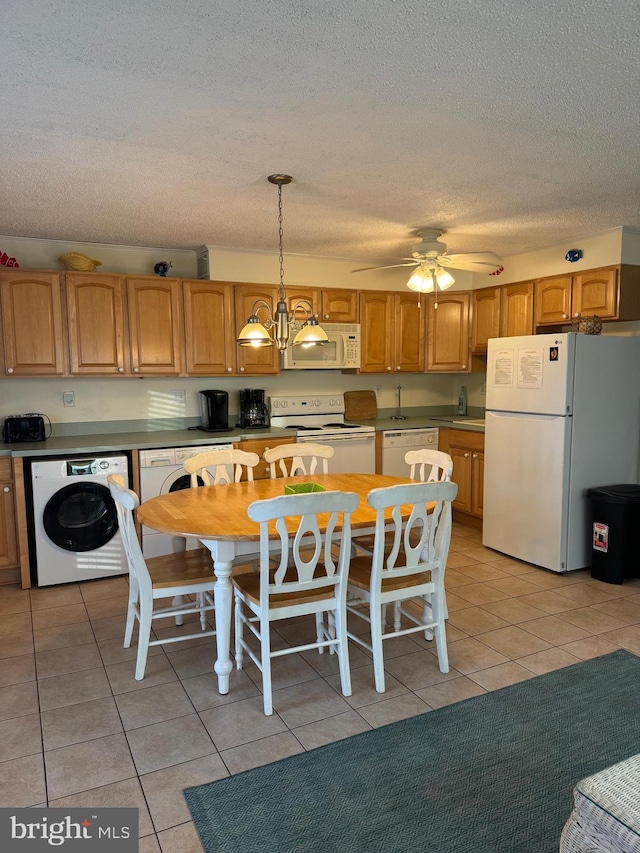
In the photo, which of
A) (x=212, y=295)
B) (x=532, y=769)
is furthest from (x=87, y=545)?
(x=532, y=769)

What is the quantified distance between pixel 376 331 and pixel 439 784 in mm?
4096

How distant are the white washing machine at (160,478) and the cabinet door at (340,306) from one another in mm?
A: 1814

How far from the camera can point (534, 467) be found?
4.16m

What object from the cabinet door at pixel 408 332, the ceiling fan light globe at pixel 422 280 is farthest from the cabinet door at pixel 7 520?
the cabinet door at pixel 408 332

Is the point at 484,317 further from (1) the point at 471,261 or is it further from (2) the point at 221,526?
(2) the point at 221,526

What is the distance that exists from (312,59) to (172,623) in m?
2.90

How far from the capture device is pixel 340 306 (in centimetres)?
530

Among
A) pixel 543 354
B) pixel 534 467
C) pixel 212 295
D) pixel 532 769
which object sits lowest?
pixel 532 769

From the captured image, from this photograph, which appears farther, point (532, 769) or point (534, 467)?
point (534, 467)

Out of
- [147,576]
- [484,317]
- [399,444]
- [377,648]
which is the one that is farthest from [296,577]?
[484,317]

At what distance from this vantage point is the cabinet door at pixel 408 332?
5.58m

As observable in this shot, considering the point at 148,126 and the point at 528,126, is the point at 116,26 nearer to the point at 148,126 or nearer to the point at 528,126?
the point at 148,126

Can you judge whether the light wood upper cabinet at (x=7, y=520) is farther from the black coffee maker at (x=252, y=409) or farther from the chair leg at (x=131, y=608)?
the black coffee maker at (x=252, y=409)

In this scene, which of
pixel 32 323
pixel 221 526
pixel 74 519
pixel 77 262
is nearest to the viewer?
pixel 221 526
